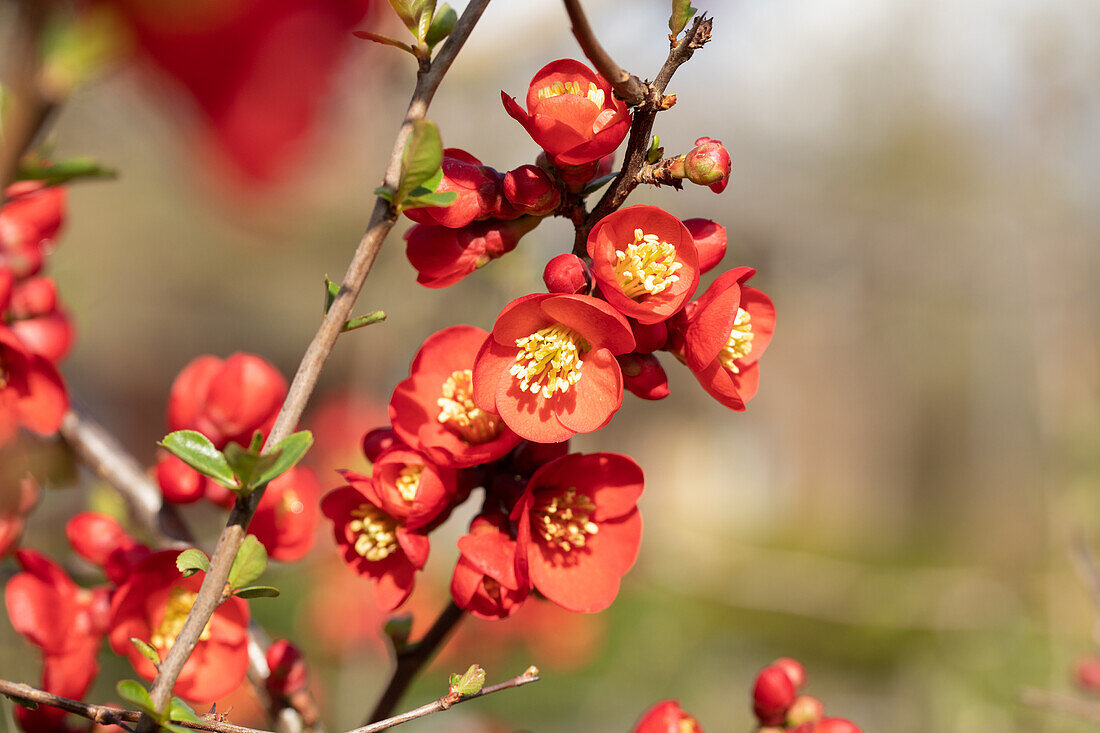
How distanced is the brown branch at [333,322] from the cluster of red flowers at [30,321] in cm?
28

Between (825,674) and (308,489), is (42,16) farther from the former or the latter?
(825,674)

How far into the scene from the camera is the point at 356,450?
173cm

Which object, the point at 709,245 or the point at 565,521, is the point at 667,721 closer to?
the point at 565,521

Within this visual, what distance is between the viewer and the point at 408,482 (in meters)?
0.49

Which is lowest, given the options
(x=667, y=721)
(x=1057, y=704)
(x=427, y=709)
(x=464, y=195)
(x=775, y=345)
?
(x=775, y=345)

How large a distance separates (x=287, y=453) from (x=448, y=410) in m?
0.15

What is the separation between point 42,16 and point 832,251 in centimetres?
627

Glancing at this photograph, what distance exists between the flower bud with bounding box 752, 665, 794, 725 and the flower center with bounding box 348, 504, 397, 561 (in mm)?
307

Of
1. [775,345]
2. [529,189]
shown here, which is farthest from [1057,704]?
[775,345]

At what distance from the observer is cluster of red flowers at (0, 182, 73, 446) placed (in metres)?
0.55

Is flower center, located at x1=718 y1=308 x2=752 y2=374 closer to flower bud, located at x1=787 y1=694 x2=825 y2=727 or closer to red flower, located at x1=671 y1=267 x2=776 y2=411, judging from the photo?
red flower, located at x1=671 y1=267 x2=776 y2=411

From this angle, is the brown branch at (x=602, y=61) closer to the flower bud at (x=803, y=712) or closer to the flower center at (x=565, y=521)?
the flower center at (x=565, y=521)

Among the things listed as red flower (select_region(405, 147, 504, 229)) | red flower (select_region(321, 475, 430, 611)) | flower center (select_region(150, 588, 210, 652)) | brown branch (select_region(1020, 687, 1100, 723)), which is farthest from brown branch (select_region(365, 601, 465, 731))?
brown branch (select_region(1020, 687, 1100, 723))

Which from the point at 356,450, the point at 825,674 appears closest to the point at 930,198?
the point at 825,674
